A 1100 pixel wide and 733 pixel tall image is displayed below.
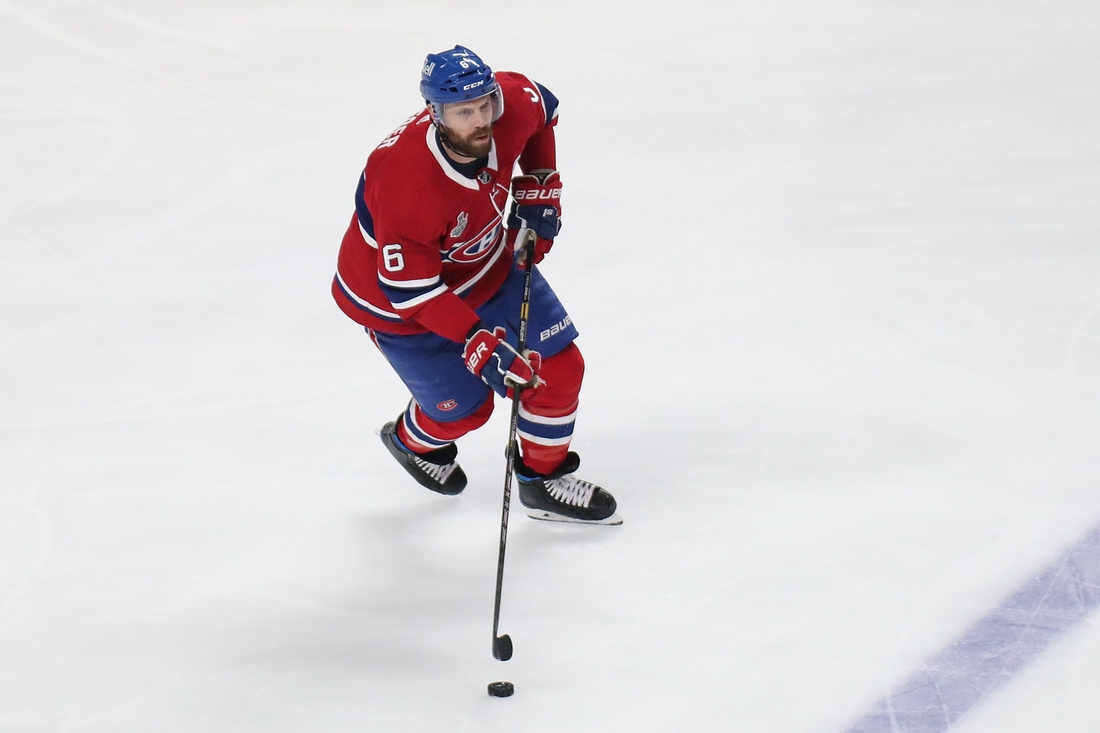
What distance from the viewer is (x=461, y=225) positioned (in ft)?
7.91

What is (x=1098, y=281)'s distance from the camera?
3605 millimetres

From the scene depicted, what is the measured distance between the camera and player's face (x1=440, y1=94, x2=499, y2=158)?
2.26 meters

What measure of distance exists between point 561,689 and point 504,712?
0.12 m

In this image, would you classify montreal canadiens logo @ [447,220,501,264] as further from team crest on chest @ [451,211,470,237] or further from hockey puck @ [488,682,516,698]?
hockey puck @ [488,682,516,698]

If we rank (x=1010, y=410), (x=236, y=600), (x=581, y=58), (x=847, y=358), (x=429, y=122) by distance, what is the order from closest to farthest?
(x=429, y=122) → (x=236, y=600) → (x=1010, y=410) → (x=847, y=358) → (x=581, y=58)

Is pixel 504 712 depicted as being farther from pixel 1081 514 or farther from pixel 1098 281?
pixel 1098 281

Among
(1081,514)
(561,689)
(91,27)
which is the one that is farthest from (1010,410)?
(91,27)

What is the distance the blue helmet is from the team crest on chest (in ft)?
0.73

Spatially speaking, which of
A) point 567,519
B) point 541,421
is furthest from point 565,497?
point 541,421

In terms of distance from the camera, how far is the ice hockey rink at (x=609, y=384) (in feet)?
7.46

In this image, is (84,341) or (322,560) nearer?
(322,560)

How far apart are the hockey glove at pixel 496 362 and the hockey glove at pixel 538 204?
1.36 ft

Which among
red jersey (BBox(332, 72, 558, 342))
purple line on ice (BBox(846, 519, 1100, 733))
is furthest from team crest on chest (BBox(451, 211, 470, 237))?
purple line on ice (BBox(846, 519, 1100, 733))

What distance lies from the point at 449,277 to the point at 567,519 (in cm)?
66
